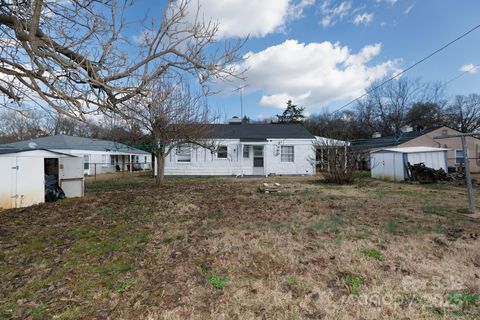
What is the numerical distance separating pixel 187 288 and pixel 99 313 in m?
0.89

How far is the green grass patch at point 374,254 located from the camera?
148 inches

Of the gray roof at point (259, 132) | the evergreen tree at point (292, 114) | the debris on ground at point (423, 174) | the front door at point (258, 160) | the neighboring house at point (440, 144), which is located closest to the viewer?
the debris on ground at point (423, 174)

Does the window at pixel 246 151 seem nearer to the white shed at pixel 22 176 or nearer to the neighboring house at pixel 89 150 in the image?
the neighboring house at pixel 89 150

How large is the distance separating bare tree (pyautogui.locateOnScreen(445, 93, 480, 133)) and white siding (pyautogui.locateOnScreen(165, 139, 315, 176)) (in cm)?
2988

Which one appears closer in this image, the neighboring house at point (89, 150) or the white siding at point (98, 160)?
the neighboring house at point (89, 150)

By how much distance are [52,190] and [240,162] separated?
11.8m

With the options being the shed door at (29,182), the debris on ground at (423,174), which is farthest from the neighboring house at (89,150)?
the debris on ground at (423,174)

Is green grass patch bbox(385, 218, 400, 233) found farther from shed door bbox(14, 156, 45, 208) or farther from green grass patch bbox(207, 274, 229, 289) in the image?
Result: shed door bbox(14, 156, 45, 208)

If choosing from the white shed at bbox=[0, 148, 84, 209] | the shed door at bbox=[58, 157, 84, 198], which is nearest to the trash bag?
the shed door at bbox=[58, 157, 84, 198]

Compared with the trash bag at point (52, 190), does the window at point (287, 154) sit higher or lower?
higher

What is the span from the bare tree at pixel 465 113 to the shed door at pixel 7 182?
4559 centimetres

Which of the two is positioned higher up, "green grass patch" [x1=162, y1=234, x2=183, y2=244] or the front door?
the front door

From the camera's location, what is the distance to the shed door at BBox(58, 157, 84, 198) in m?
9.52

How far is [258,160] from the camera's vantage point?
1925 cm
